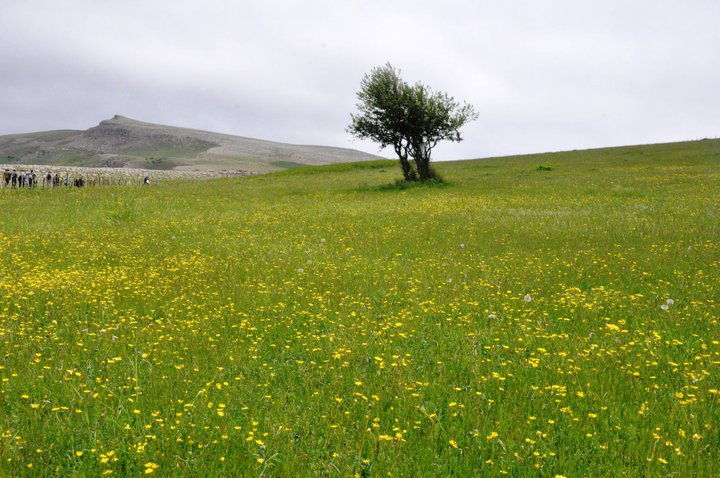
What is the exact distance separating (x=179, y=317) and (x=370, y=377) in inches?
158

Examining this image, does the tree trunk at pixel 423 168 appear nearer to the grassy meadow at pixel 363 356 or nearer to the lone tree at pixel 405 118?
the lone tree at pixel 405 118

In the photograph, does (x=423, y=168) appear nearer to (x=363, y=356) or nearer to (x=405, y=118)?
(x=405, y=118)

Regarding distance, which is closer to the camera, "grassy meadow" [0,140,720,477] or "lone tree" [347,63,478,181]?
"grassy meadow" [0,140,720,477]

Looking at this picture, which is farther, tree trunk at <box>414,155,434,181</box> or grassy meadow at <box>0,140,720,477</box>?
tree trunk at <box>414,155,434,181</box>

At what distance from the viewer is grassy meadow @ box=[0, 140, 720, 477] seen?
178 inches

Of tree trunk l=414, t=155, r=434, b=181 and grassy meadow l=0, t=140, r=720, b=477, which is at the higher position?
tree trunk l=414, t=155, r=434, b=181

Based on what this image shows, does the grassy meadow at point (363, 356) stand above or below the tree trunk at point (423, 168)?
below

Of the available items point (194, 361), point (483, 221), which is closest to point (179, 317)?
point (194, 361)

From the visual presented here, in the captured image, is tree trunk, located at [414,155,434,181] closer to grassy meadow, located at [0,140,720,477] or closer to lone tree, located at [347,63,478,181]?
lone tree, located at [347,63,478,181]

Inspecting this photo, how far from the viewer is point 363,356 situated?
6.74 m

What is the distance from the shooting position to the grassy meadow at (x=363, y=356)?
451 cm

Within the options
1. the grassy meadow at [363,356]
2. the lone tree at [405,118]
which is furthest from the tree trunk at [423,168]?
the grassy meadow at [363,356]

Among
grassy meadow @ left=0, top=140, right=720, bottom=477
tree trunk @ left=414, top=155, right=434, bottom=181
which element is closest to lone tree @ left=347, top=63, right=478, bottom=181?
tree trunk @ left=414, top=155, right=434, bottom=181

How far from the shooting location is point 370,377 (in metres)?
6.11
